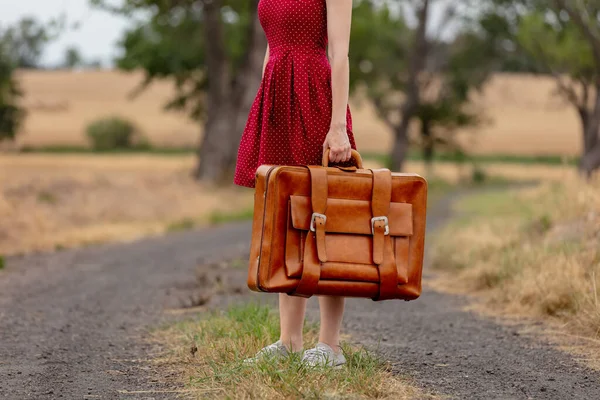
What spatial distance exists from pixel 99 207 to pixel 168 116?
61.6m

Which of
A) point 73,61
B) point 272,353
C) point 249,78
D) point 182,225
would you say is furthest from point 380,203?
point 73,61

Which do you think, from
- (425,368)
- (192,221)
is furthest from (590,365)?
(192,221)

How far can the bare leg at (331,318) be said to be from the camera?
453 cm

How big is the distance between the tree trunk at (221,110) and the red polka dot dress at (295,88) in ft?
56.3

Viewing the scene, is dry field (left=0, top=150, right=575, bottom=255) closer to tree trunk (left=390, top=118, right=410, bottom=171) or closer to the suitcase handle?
the suitcase handle

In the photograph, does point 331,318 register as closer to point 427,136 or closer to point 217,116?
point 217,116

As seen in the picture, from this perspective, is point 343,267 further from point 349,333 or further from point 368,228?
point 349,333

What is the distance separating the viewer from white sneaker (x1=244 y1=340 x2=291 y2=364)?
428cm

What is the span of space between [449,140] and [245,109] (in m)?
18.5

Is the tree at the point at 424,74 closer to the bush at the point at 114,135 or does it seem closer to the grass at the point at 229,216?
the grass at the point at 229,216

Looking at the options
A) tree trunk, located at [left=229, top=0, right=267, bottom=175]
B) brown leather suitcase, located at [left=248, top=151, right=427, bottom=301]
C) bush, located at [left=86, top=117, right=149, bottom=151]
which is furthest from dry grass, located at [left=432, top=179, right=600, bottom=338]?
bush, located at [left=86, top=117, right=149, bottom=151]

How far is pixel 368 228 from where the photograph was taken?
13.7 feet

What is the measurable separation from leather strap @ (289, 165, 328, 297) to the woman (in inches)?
11.5

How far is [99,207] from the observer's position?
15.4 metres
